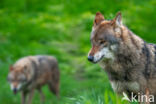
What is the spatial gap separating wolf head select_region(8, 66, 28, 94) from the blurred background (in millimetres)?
756

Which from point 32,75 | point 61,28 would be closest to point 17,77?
point 32,75

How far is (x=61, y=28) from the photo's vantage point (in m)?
15.7

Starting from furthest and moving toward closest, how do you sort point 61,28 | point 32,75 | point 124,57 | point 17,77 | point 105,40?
point 61,28 < point 32,75 < point 17,77 < point 124,57 < point 105,40

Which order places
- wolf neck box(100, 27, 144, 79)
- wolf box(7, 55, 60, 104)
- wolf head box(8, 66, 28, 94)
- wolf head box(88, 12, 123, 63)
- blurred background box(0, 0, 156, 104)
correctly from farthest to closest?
wolf box(7, 55, 60, 104) → wolf head box(8, 66, 28, 94) → blurred background box(0, 0, 156, 104) → wolf neck box(100, 27, 144, 79) → wolf head box(88, 12, 123, 63)

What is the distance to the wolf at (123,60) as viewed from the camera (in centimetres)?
578

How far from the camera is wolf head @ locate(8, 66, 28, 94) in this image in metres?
12.5

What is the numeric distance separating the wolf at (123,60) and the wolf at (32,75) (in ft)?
22.3

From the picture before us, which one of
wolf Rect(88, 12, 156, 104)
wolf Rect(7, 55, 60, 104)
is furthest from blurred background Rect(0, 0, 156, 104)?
wolf Rect(88, 12, 156, 104)

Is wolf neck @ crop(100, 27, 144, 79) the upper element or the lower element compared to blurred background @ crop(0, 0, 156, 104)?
upper

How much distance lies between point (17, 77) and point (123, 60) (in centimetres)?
727

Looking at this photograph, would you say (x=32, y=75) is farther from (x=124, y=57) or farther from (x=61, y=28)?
(x=124, y=57)

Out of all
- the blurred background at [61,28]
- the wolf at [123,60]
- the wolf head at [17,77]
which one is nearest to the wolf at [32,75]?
the wolf head at [17,77]

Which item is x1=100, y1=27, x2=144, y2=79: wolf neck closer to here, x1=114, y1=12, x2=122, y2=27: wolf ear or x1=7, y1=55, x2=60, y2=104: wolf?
x1=114, y1=12, x2=122, y2=27: wolf ear

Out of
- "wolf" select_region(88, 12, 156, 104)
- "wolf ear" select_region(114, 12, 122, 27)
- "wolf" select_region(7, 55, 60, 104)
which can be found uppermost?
"wolf ear" select_region(114, 12, 122, 27)
